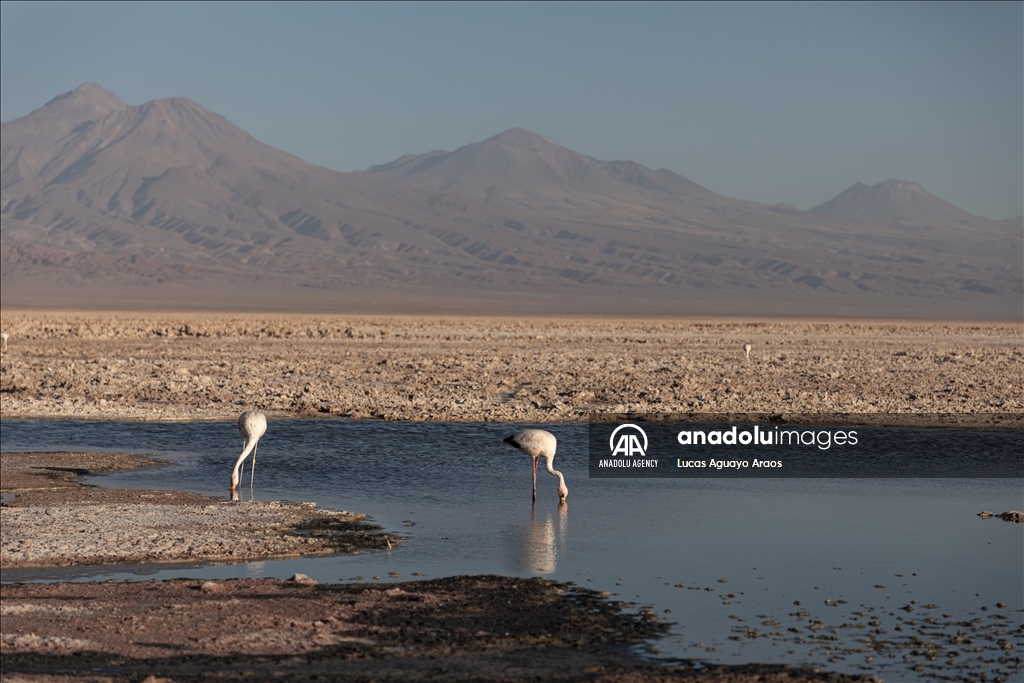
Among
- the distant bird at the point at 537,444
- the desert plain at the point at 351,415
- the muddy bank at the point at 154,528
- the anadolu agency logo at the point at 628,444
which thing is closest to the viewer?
the desert plain at the point at 351,415

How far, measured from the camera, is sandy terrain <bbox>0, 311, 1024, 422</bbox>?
24219 millimetres

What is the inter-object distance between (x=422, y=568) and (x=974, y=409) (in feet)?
51.9

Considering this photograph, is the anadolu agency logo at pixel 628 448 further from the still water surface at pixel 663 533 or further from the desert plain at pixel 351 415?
the desert plain at pixel 351 415

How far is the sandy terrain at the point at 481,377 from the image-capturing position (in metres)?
24.2

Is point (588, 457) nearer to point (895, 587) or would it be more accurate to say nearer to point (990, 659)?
point (895, 587)

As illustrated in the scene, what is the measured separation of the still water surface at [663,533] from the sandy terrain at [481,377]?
4220 millimetres

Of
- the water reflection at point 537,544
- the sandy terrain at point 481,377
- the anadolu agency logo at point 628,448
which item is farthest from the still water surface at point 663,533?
the sandy terrain at point 481,377

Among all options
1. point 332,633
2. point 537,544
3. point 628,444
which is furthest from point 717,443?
point 332,633

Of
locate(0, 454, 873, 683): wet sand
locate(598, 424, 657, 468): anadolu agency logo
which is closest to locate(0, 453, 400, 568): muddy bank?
locate(0, 454, 873, 683): wet sand

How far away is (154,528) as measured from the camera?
41.7 ft

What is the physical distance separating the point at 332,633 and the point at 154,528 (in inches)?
162

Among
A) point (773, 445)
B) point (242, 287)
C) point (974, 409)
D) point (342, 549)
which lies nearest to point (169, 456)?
point (342, 549)

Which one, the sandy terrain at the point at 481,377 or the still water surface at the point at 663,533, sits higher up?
the sandy terrain at the point at 481,377

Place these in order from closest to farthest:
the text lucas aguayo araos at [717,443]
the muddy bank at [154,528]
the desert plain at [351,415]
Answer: the desert plain at [351,415] < the muddy bank at [154,528] < the text lucas aguayo araos at [717,443]
